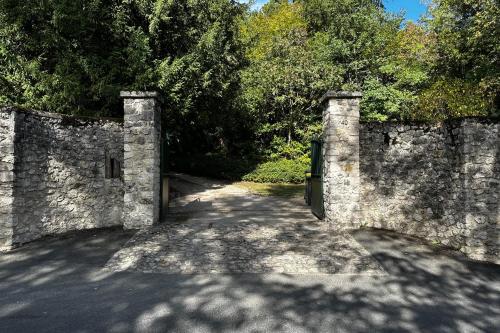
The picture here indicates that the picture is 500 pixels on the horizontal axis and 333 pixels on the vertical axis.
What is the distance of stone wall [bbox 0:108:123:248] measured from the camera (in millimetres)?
6207

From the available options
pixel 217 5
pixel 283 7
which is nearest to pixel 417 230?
pixel 217 5

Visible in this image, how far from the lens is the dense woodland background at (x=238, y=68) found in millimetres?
10398

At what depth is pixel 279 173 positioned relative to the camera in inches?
707

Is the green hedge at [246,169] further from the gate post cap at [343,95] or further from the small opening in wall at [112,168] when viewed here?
the small opening in wall at [112,168]

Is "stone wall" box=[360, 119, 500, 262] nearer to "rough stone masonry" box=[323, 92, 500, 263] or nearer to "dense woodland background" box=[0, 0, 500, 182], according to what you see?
"rough stone masonry" box=[323, 92, 500, 263]

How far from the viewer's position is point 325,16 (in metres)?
28.9

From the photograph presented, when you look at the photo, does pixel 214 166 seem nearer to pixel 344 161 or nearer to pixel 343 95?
pixel 344 161

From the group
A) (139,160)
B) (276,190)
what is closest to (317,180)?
(139,160)

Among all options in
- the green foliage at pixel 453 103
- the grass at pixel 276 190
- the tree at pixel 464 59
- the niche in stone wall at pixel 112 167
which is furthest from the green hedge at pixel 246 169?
the niche in stone wall at pixel 112 167

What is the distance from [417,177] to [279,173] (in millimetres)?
11110

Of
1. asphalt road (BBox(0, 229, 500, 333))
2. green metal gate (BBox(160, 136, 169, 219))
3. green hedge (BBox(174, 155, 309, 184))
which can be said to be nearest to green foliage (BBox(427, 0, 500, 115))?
green hedge (BBox(174, 155, 309, 184))

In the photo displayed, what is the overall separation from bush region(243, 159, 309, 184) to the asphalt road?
11953mm

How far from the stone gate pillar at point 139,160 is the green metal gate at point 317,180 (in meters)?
3.83

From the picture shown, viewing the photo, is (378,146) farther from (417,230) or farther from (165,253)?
(165,253)
